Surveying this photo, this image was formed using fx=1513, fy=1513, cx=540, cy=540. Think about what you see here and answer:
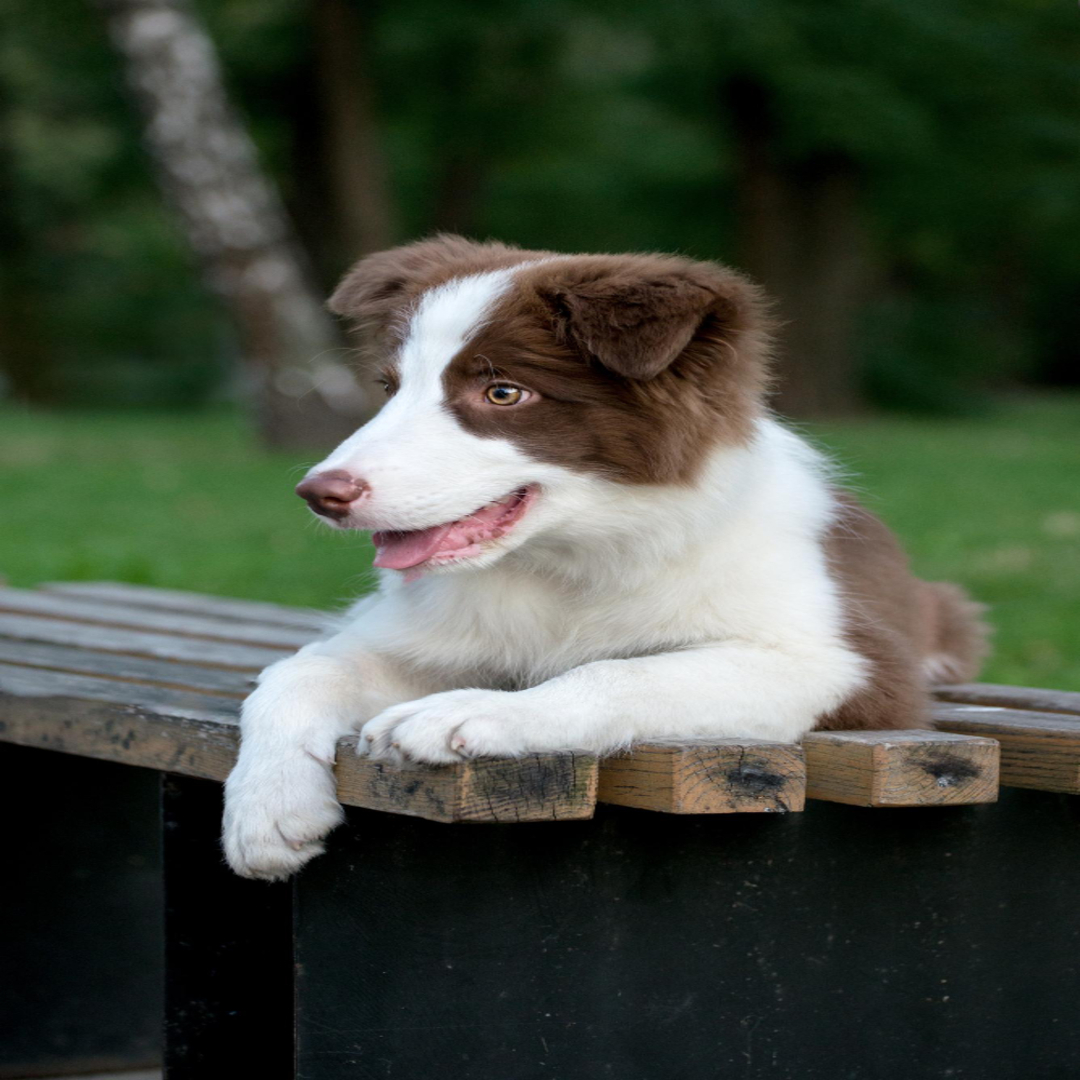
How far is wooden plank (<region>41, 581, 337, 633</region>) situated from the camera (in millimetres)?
4855

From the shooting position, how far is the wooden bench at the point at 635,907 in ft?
8.95

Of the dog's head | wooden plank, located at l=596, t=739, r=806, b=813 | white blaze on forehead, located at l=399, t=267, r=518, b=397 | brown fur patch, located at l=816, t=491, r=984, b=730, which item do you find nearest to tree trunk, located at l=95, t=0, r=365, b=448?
brown fur patch, located at l=816, t=491, r=984, b=730

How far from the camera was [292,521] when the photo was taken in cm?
1045

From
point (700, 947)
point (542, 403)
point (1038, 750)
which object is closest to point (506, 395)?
point (542, 403)

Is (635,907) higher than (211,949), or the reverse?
(635,907)

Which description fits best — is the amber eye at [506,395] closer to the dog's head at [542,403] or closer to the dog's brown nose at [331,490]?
the dog's head at [542,403]

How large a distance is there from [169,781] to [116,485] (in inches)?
387

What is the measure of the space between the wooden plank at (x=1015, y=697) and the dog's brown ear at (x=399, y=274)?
154 cm

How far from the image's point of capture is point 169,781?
3.24 meters

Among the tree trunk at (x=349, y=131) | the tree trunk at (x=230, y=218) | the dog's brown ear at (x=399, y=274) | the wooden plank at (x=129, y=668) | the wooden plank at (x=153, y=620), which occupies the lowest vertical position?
the wooden plank at (x=129, y=668)

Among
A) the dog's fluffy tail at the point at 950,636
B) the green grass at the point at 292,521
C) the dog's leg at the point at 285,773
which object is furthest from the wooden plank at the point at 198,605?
the dog's fluffy tail at the point at 950,636

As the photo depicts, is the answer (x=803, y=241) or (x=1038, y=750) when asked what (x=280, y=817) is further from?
(x=803, y=241)

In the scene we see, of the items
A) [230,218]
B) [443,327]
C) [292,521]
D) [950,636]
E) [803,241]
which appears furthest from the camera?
[803,241]

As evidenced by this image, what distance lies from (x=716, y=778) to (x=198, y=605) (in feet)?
9.46
